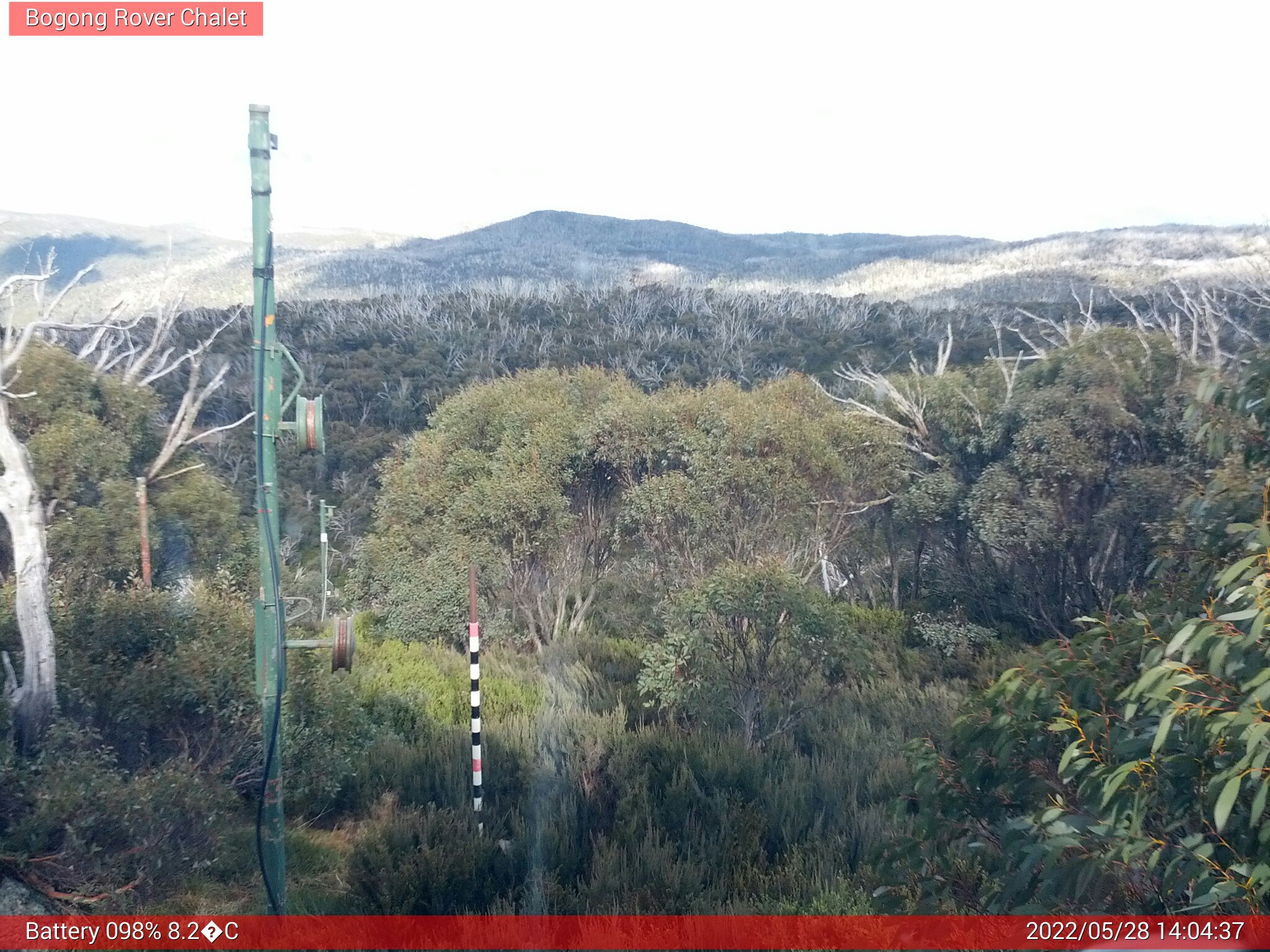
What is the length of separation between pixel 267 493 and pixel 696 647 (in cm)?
387

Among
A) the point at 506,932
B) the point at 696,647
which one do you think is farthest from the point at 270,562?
the point at 696,647

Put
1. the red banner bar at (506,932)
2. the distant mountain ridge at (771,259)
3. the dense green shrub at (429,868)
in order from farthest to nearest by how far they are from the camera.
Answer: the distant mountain ridge at (771,259), the dense green shrub at (429,868), the red banner bar at (506,932)

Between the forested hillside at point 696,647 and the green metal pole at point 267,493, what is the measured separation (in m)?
0.61

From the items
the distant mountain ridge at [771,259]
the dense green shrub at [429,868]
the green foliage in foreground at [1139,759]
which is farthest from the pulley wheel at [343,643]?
the distant mountain ridge at [771,259]

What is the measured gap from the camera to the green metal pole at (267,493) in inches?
157

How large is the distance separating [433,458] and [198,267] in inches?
115

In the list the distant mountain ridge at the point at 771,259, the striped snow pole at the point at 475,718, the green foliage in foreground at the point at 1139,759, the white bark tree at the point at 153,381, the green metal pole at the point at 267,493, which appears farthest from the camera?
the distant mountain ridge at the point at 771,259

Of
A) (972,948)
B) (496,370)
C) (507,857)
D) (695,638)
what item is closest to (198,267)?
(695,638)

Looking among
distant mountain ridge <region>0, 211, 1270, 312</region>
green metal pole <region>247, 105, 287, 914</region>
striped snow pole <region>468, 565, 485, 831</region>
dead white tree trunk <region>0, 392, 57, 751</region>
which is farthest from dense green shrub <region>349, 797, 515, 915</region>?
distant mountain ridge <region>0, 211, 1270, 312</region>

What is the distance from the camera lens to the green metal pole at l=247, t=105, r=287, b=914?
3988mm

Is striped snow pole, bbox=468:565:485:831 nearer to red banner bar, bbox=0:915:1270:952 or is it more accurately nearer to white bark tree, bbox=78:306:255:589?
red banner bar, bbox=0:915:1270:952

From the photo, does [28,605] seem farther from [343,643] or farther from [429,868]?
[429,868]

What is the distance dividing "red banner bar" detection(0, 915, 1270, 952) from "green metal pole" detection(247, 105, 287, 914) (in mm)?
260

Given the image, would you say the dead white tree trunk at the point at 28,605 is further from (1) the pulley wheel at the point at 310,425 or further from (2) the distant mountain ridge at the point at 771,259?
(2) the distant mountain ridge at the point at 771,259
